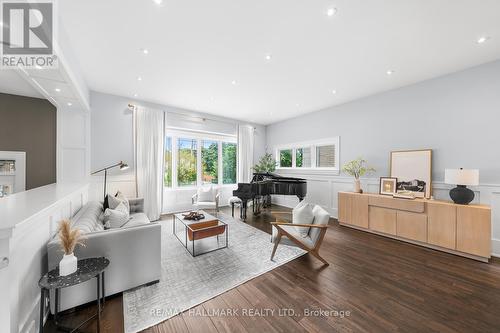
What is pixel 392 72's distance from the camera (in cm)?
336

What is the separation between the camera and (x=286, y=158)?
Answer: 680cm

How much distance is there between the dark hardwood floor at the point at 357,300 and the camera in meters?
1.68

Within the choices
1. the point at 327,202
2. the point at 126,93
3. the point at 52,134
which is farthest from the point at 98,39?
the point at 327,202

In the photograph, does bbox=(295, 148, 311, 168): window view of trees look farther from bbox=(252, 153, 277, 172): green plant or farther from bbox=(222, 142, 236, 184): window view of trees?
bbox=(222, 142, 236, 184): window view of trees

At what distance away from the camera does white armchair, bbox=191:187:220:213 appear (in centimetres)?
470

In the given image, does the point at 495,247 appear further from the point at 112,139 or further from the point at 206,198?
the point at 112,139

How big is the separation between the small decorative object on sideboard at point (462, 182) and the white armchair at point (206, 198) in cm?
452

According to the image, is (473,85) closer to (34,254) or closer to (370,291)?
(370,291)

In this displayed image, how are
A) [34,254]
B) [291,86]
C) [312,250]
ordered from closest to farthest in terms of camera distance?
[34,254], [312,250], [291,86]

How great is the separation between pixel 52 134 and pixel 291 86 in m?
5.36

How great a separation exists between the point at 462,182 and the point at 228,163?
5555mm

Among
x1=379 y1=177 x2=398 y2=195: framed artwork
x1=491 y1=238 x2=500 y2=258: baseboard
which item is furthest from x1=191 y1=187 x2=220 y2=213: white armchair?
x1=491 y1=238 x2=500 y2=258: baseboard

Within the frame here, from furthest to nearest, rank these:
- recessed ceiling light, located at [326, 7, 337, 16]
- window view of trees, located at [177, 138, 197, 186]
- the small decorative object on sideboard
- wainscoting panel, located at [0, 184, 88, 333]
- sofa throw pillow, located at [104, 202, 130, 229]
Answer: window view of trees, located at [177, 138, 197, 186] < the small decorative object on sideboard < sofa throw pillow, located at [104, 202, 130, 229] < recessed ceiling light, located at [326, 7, 337, 16] < wainscoting panel, located at [0, 184, 88, 333]

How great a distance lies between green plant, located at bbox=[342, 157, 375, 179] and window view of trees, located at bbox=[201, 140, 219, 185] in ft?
12.9
